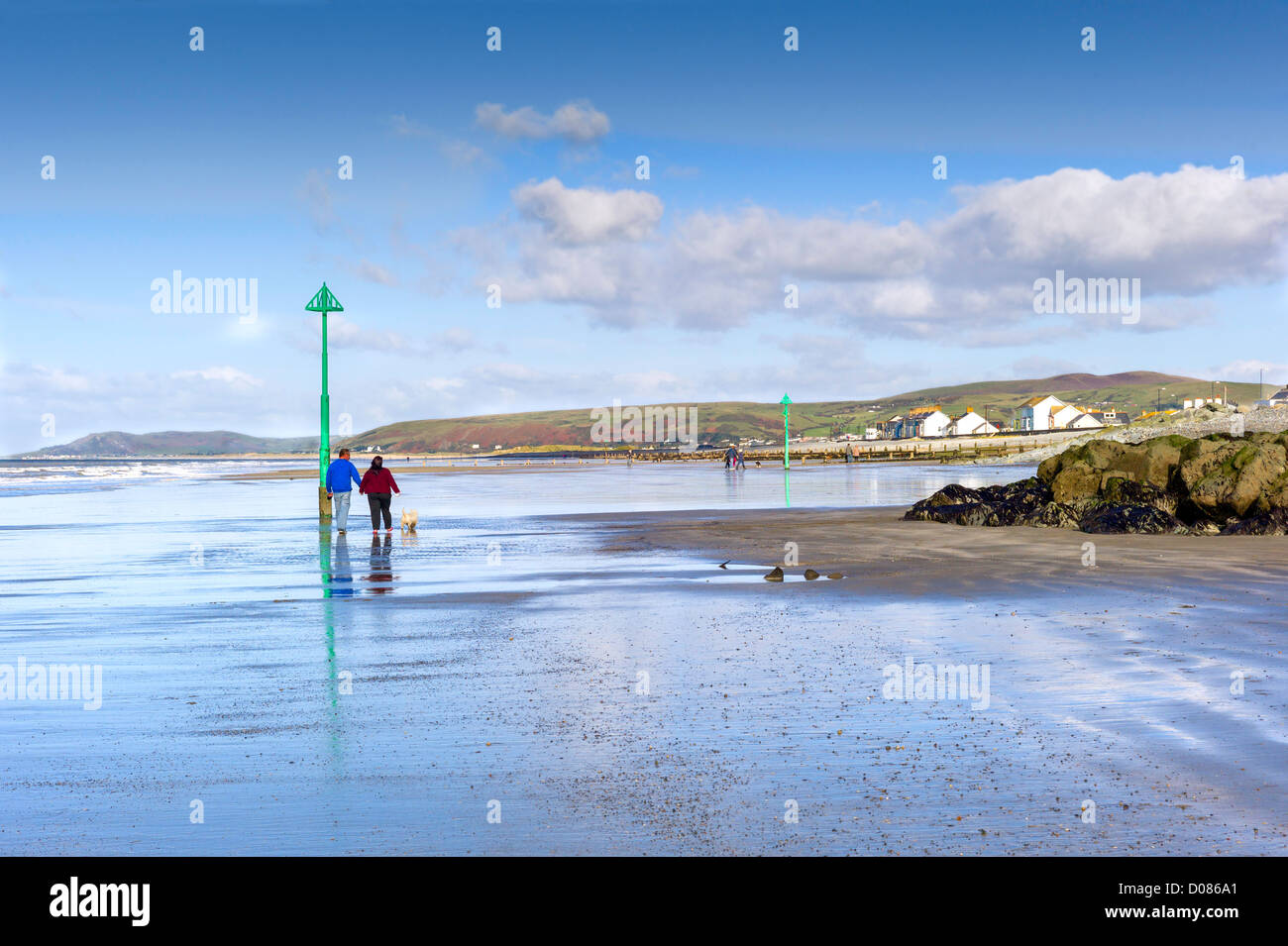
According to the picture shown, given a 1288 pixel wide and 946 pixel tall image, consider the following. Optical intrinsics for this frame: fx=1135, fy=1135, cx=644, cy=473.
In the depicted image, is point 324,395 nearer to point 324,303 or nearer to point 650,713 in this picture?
point 324,303

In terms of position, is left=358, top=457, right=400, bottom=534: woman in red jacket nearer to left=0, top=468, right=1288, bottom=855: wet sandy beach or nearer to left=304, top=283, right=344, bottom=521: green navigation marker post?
left=304, top=283, right=344, bottom=521: green navigation marker post

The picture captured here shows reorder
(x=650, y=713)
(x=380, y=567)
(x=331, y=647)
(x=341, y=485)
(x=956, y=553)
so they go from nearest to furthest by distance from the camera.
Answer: (x=650, y=713) → (x=331, y=647) → (x=380, y=567) → (x=956, y=553) → (x=341, y=485)

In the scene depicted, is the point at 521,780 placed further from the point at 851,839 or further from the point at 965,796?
the point at 965,796

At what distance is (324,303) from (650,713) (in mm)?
23821

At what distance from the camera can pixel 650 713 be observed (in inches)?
311

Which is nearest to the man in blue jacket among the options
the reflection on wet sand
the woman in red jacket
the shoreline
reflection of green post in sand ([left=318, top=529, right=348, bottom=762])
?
the woman in red jacket

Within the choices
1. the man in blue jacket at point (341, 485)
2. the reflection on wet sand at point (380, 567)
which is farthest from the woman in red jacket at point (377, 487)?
the reflection on wet sand at point (380, 567)

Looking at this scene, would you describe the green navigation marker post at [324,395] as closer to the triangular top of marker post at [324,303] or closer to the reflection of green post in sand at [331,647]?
the triangular top of marker post at [324,303]

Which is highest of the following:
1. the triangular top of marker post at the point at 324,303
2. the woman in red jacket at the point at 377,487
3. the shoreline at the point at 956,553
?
the triangular top of marker post at the point at 324,303

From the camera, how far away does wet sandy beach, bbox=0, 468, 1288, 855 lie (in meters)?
5.38

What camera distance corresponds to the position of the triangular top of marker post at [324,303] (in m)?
29.3

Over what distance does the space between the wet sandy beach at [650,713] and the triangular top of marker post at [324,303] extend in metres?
12.6

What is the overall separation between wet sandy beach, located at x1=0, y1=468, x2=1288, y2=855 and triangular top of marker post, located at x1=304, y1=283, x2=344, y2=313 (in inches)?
496

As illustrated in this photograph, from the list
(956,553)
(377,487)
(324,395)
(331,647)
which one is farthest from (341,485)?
(331,647)
